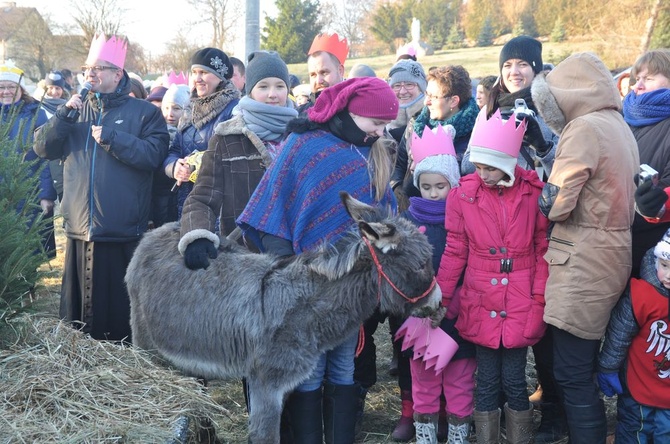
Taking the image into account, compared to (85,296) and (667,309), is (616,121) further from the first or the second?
(85,296)

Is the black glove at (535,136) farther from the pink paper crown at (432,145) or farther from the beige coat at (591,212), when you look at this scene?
the pink paper crown at (432,145)

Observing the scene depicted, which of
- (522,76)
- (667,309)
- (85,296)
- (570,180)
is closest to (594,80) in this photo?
(570,180)

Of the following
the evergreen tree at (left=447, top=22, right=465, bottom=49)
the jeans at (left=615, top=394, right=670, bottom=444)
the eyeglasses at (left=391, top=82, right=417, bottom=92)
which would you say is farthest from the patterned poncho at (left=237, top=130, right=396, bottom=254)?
the evergreen tree at (left=447, top=22, right=465, bottom=49)

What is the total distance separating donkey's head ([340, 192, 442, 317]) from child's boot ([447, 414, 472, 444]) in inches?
39.6

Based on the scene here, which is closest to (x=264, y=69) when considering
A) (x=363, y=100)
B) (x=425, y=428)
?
(x=363, y=100)

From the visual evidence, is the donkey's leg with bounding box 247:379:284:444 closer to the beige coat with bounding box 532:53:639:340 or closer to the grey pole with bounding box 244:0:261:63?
the beige coat with bounding box 532:53:639:340

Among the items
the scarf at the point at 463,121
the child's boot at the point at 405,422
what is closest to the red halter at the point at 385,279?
the child's boot at the point at 405,422

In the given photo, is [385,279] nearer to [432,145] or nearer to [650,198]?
[432,145]

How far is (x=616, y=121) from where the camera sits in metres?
3.83

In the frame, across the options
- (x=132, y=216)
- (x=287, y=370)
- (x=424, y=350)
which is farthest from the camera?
(x=132, y=216)

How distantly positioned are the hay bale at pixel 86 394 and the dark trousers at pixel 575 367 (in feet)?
6.97

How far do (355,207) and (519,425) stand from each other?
1.86 m

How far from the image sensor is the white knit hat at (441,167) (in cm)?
438

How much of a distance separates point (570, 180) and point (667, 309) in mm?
962
